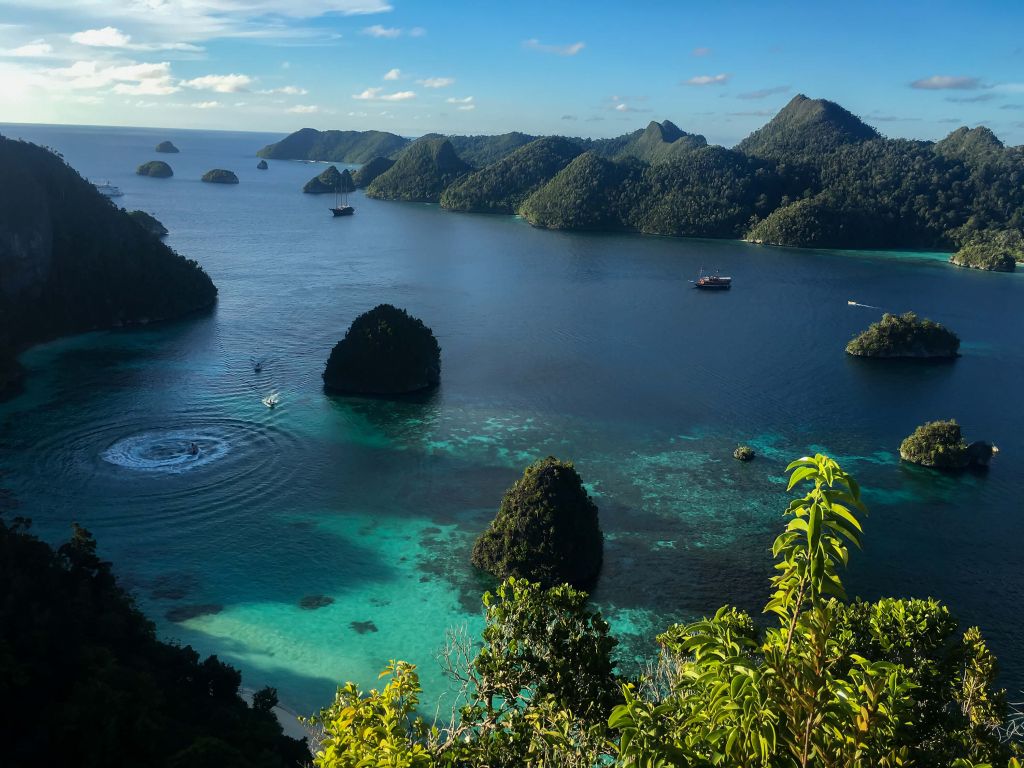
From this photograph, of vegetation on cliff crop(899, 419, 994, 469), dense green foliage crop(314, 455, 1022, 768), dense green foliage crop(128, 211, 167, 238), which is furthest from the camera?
dense green foliage crop(128, 211, 167, 238)

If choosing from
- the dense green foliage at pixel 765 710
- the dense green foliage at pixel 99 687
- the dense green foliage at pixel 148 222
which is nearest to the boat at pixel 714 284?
the dense green foliage at pixel 148 222

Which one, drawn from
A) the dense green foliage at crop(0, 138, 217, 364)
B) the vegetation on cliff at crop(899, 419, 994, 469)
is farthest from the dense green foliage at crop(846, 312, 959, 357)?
the dense green foliage at crop(0, 138, 217, 364)

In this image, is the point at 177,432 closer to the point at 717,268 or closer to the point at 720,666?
the point at 720,666

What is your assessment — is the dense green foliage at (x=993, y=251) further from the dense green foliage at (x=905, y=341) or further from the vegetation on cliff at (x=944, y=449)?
the vegetation on cliff at (x=944, y=449)

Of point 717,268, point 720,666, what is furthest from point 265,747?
point 717,268

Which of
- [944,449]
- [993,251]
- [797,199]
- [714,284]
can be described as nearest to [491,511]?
[944,449]

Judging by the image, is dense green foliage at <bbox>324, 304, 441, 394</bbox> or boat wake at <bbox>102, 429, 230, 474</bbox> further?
dense green foliage at <bbox>324, 304, 441, 394</bbox>

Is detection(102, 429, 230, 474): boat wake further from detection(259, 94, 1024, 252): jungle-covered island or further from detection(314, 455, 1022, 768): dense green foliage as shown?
detection(259, 94, 1024, 252): jungle-covered island
